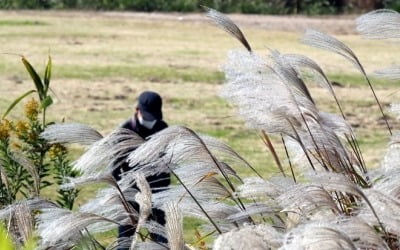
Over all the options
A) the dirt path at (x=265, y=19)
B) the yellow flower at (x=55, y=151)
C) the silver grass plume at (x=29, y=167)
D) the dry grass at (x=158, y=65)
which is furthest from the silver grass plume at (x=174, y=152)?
the dirt path at (x=265, y=19)

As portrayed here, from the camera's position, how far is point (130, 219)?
3902mm

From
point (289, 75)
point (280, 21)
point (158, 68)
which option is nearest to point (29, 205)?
point (289, 75)

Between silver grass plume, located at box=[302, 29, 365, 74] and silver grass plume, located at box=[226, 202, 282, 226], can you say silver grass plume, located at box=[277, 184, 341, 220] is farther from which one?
silver grass plume, located at box=[302, 29, 365, 74]

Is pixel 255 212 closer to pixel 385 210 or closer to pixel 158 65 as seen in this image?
pixel 385 210

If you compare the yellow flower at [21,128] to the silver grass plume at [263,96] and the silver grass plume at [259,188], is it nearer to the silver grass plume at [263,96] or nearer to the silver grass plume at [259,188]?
the silver grass plume at [263,96]

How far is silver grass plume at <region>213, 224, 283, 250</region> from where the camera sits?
3.16 m

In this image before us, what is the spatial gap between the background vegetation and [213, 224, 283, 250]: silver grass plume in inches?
1217

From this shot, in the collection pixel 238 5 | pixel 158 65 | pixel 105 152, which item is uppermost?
pixel 105 152

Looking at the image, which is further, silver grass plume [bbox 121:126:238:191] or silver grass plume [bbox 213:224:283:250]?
silver grass plume [bbox 121:126:238:191]

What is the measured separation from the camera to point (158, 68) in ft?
70.1

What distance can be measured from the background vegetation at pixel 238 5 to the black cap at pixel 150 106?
86.3 ft

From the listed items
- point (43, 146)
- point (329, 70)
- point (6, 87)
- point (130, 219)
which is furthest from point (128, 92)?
point (130, 219)

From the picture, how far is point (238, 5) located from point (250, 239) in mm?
31441

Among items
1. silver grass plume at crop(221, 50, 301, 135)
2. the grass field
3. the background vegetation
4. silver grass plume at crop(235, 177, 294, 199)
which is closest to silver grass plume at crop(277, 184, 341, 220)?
silver grass plume at crop(235, 177, 294, 199)
